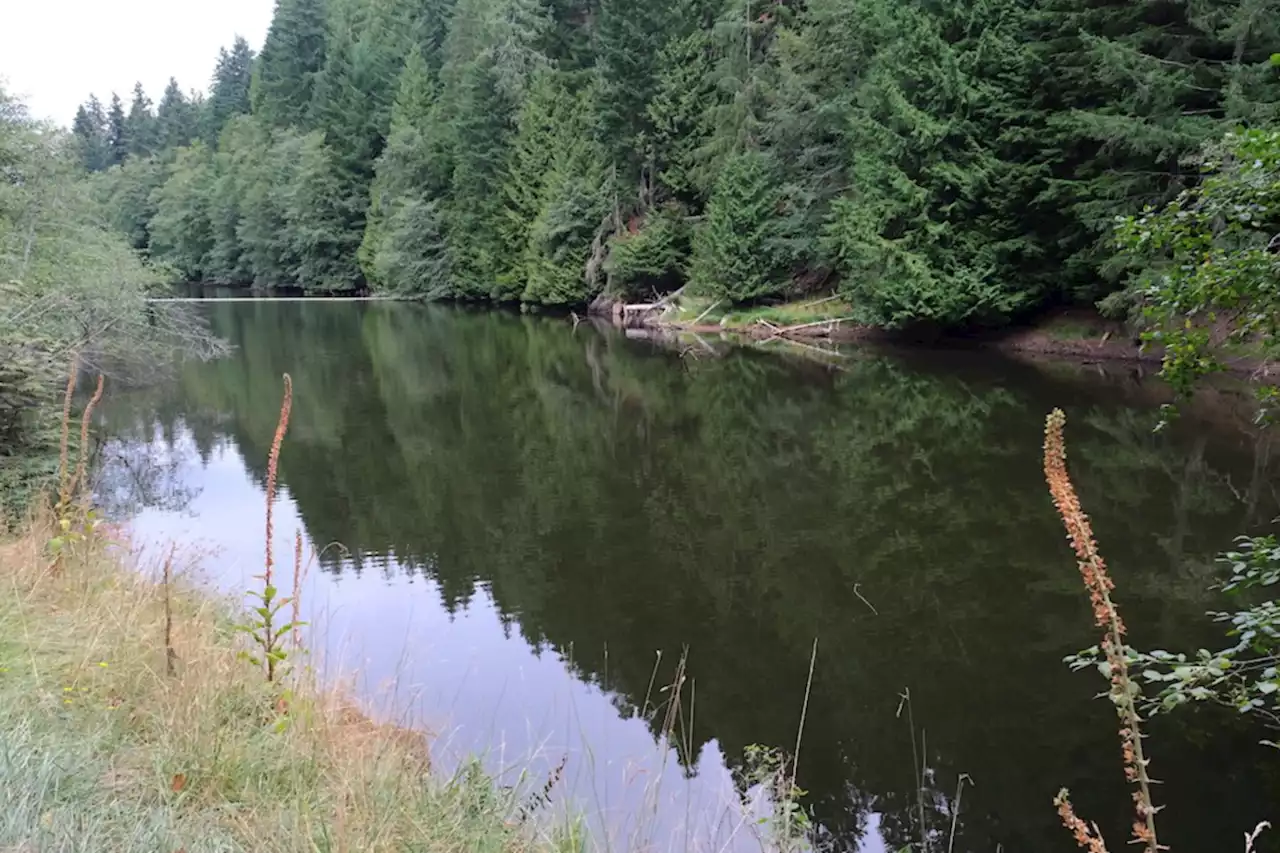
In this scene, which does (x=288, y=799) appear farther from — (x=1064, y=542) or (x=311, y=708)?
(x=1064, y=542)

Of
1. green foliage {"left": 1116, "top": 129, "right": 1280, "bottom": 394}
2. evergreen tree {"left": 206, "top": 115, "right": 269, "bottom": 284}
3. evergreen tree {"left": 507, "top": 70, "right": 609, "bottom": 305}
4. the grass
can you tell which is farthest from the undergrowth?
evergreen tree {"left": 206, "top": 115, "right": 269, "bottom": 284}

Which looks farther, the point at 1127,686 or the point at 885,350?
the point at 885,350

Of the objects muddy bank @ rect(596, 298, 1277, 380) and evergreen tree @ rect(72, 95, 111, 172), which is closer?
muddy bank @ rect(596, 298, 1277, 380)

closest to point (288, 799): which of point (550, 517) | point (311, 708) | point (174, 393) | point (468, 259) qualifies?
point (311, 708)

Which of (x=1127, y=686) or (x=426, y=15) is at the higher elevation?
(x=426, y=15)

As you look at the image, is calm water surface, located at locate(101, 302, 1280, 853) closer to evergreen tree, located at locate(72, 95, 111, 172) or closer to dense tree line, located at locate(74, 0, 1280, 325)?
dense tree line, located at locate(74, 0, 1280, 325)

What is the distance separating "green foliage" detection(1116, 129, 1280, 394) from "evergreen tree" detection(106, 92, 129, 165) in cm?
10908

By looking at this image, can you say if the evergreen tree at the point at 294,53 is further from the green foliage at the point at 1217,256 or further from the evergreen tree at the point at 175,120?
the green foliage at the point at 1217,256

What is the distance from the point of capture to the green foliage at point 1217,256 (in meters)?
4.26

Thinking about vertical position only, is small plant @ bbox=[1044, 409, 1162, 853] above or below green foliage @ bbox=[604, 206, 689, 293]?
below

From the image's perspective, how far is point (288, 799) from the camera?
135 inches

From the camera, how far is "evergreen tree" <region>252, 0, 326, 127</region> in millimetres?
67125

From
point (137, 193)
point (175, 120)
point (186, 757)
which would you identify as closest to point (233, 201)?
point (137, 193)

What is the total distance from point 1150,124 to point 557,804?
20.8 m
